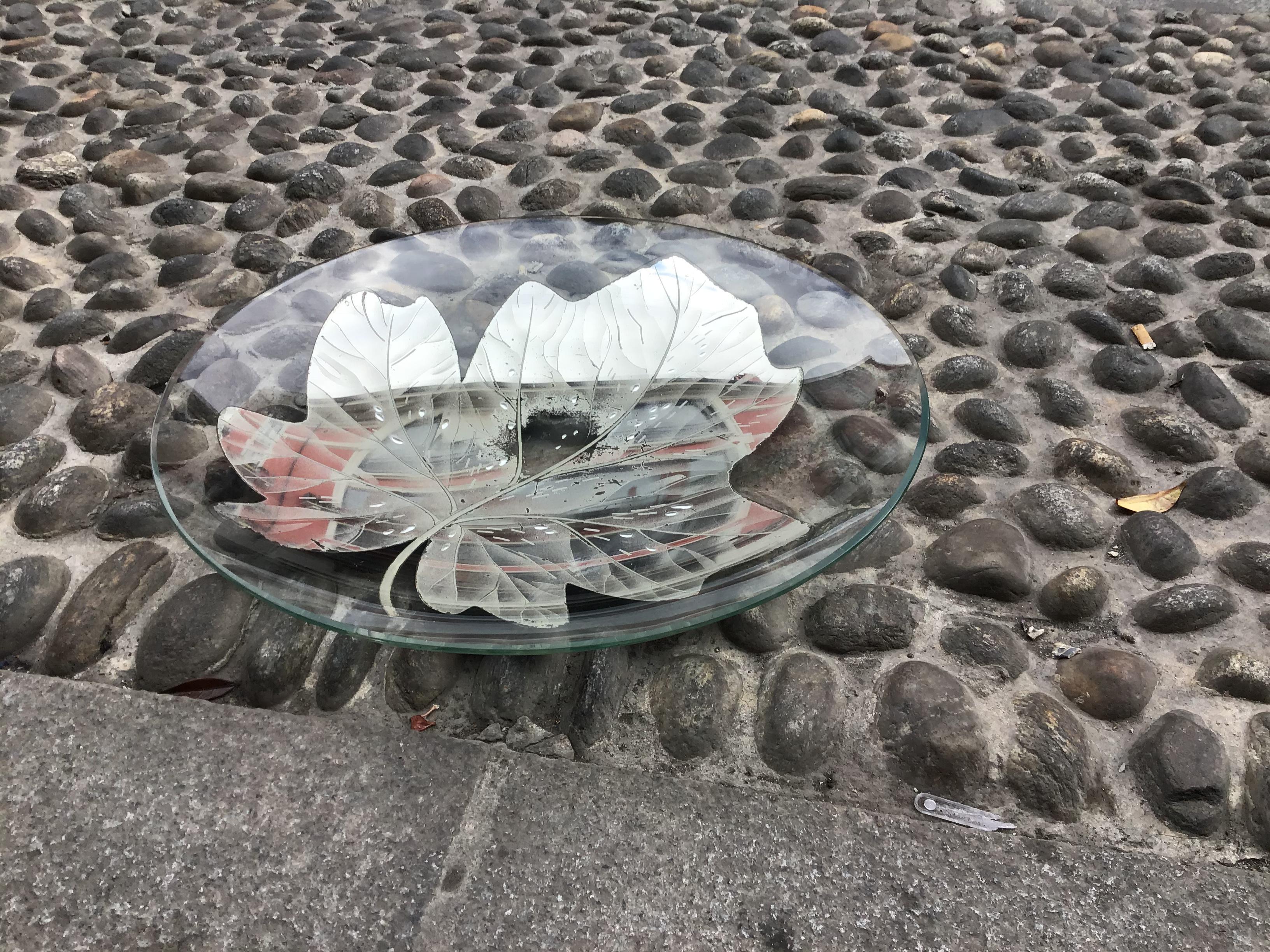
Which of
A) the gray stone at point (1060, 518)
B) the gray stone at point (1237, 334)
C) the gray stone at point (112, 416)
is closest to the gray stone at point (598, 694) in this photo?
the gray stone at point (1060, 518)

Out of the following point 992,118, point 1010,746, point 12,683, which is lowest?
point 12,683

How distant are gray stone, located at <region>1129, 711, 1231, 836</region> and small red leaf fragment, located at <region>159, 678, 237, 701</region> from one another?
100 cm

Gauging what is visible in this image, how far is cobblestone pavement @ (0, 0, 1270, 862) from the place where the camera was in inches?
38.3

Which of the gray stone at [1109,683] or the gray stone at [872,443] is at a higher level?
the gray stone at [872,443]

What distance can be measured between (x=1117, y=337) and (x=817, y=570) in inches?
34.2

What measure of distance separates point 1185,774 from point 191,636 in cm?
109

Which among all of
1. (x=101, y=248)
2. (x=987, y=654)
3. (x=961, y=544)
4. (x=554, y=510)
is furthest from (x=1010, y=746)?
(x=101, y=248)

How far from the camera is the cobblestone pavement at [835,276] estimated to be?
0.97 metres

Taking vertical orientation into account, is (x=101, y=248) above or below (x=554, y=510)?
below

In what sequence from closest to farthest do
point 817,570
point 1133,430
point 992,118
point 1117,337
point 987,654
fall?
point 817,570 → point 987,654 → point 1133,430 → point 1117,337 → point 992,118

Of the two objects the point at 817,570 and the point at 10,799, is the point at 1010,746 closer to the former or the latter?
the point at 817,570

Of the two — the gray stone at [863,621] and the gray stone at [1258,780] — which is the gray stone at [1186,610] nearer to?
the gray stone at [1258,780]

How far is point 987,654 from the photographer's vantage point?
1.02 meters

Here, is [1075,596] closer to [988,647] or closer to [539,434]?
[988,647]
